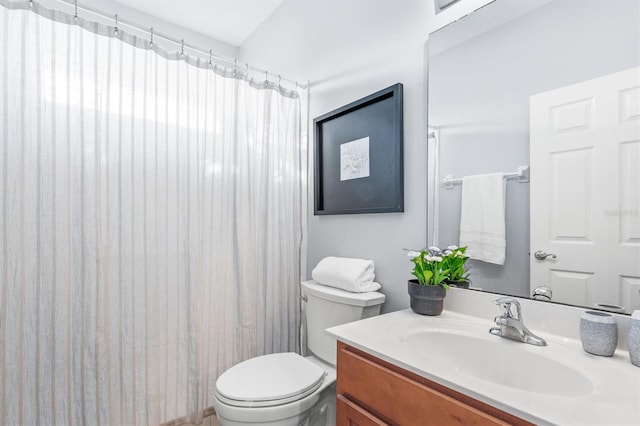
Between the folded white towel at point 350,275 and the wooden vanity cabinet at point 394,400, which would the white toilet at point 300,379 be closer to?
the folded white towel at point 350,275

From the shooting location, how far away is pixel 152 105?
1.55 meters

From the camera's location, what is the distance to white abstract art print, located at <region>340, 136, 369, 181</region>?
5.50ft

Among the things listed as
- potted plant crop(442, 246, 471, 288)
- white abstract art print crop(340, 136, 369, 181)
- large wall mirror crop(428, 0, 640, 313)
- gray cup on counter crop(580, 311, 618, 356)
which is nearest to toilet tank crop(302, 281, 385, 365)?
potted plant crop(442, 246, 471, 288)

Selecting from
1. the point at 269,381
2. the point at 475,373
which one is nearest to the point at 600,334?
the point at 475,373

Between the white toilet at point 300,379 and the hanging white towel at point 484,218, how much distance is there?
1.55 ft

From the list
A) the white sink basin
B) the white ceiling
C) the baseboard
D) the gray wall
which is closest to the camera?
the white sink basin

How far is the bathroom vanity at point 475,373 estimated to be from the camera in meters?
0.64

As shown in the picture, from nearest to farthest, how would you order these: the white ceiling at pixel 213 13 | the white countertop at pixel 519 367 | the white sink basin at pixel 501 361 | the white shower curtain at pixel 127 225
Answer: the white countertop at pixel 519 367 < the white sink basin at pixel 501 361 < the white shower curtain at pixel 127 225 < the white ceiling at pixel 213 13

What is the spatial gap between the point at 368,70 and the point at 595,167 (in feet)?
3.52

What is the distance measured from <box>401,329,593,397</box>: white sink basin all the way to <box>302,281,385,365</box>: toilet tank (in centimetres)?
40

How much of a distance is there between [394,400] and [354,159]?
3.86ft

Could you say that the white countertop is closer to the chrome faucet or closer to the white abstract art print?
the chrome faucet

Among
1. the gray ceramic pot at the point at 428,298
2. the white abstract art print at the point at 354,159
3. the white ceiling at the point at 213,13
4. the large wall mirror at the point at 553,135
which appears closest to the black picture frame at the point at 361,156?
the white abstract art print at the point at 354,159

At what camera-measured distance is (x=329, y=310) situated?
157cm
